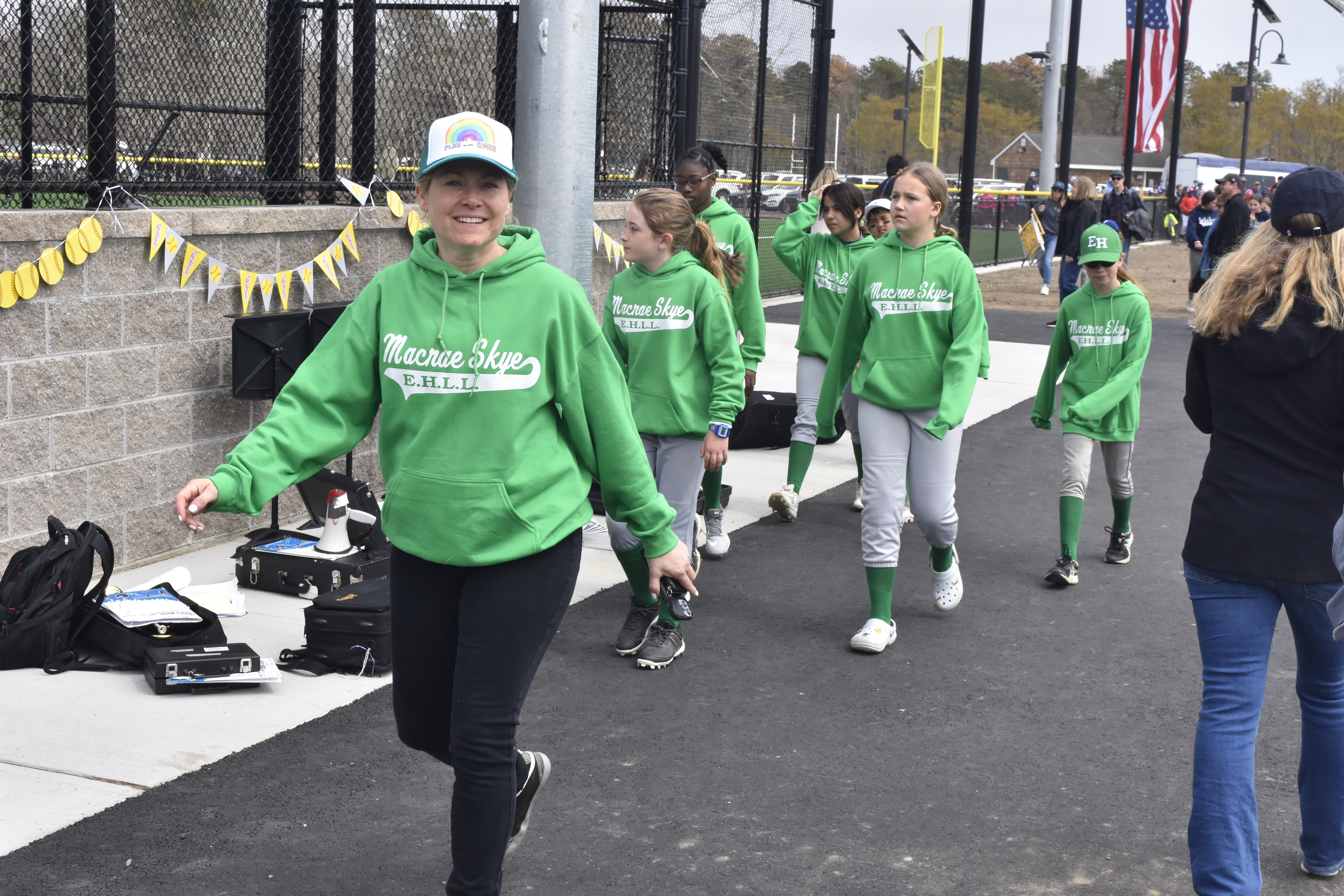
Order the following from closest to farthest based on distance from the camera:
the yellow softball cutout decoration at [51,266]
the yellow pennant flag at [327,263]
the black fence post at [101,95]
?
the yellow softball cutout decoration at [51,266], the black fence post at [101,95], the yellow pennant flag at [327,263]

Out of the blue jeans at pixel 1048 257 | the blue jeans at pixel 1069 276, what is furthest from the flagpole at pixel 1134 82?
the blue jeans at pixel 1069 276

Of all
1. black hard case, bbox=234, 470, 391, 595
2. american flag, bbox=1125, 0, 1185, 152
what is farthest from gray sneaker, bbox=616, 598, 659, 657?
american flag, bbox=1125, 0, 1185, 152

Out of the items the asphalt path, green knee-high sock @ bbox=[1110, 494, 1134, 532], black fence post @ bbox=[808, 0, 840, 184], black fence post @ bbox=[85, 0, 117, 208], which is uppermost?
black fence post @ bbox=[808, 0, 840, 184]

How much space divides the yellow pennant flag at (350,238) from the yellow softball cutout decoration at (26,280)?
2042mm

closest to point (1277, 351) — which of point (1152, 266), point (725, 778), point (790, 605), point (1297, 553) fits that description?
point (1297, 553)

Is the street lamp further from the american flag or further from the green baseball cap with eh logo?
the green baseball cap with eh logo

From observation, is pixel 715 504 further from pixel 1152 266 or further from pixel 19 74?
pixel 1152 266

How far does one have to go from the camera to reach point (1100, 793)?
4273mm

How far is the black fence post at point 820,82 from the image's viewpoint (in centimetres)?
1445

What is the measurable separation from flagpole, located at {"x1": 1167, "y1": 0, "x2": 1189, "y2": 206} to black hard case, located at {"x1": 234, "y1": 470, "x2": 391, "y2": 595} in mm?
34275

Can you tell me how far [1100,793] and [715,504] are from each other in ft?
11.3

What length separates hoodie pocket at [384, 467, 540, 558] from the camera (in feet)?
9.95

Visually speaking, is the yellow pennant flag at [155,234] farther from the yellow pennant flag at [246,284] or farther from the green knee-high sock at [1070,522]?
the green knee-high sock at [1070,522]

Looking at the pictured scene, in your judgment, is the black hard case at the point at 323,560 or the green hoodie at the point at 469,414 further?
→ the black hard case at the point at 323,560
